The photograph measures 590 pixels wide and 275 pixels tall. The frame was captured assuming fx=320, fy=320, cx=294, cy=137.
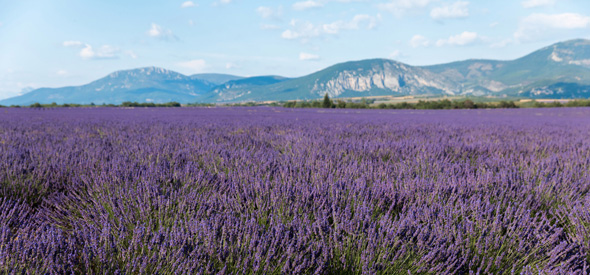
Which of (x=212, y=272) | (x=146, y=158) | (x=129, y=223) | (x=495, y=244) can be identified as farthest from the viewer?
(x=146, y=158)

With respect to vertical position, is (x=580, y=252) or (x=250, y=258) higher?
(x=250, y=258)

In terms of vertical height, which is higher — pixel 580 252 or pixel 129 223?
pixel 129 223

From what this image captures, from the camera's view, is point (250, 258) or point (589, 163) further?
point (589, 163)

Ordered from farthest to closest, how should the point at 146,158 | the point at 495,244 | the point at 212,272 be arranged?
the point at 146,158 → the point at 495,244 → the point at 212,272

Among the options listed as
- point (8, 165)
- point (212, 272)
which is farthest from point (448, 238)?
point (8, 165)

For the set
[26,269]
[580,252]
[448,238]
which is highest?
[26,269]

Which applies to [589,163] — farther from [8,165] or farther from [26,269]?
[8,165]

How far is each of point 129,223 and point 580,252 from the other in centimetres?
195

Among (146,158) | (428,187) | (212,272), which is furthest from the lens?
(146,158)

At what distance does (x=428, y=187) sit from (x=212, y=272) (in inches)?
52.9

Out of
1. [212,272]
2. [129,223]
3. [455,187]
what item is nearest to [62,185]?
[129,223]

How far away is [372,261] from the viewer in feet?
3.65

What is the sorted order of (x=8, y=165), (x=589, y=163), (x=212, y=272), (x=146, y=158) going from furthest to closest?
(x=589, y=163)
(x=146, y=158)
(x=8, y=165)
(x=212, y=272)

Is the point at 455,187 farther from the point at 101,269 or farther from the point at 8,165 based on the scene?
the point at 8,165
